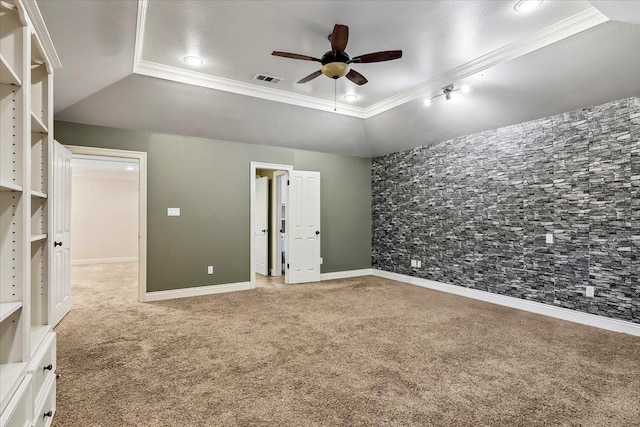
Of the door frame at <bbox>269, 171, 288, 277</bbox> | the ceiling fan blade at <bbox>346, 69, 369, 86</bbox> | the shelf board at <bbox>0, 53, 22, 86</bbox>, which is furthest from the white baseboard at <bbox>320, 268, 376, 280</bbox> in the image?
the shelf board at <bbox>0, 53, 22, 86</bbox>

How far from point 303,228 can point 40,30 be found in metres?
4.95

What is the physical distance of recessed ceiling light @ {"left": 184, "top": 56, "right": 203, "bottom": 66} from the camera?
385 centimetres

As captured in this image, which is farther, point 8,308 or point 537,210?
point 537,210

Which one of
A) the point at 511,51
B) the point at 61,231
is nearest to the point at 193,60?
the point at 61,231

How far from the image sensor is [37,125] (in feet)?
6.12

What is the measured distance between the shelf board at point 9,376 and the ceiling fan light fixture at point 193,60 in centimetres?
335

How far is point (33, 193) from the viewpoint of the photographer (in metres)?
1.74

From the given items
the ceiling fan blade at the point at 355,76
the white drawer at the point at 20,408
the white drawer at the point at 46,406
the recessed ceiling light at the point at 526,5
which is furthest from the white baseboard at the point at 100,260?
the recessed ceiling light at the point at 526,5

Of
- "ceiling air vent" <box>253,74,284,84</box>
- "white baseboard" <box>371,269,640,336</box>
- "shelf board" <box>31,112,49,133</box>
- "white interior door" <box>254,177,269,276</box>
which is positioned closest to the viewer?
"shelf board" <box>31,112,49,133</box>

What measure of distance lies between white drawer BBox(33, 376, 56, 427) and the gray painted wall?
3071 mm

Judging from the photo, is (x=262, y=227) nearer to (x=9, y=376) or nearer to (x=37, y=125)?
(x=37, y=125)

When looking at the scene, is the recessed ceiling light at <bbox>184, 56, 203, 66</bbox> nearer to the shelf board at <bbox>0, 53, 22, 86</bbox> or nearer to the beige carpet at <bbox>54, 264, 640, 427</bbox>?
the shelf board at <bbox>0, 53, 22, 86</bbox>

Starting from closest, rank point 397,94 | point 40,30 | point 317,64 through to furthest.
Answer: point 40,30 → point 317,64 → point 397,94

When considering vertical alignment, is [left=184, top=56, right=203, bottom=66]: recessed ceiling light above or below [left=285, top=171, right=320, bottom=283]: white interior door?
above
